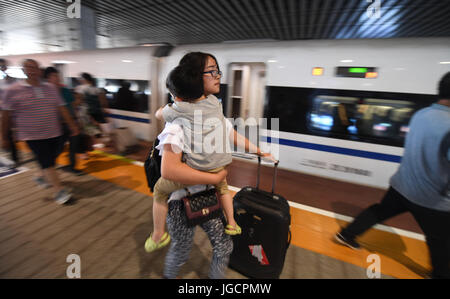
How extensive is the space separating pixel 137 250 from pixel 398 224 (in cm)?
334

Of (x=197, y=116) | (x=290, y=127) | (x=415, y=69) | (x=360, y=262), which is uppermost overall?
(x=415, y=69)

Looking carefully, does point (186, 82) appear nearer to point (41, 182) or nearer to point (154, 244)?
point (154, 244)

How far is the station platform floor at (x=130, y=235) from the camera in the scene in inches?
76.5

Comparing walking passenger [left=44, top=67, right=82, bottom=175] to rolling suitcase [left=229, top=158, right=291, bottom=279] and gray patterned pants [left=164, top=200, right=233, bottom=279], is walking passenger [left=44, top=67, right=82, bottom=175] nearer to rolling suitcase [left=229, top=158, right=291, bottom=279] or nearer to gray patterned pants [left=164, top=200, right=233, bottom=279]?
gray patterned pants [left=164, top=200, right=233, bottom=279]

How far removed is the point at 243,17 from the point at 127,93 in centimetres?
536

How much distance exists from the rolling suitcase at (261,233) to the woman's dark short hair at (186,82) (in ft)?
2.76

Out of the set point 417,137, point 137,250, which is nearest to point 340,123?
point 417,137

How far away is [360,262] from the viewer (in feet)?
6.98

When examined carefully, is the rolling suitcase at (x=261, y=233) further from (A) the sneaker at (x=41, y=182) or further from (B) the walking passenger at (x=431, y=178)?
(A) the sneaker at (x=41, y=182)

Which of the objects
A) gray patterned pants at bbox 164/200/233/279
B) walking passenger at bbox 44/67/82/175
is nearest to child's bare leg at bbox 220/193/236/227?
gray patterned pants at bbox 164/200/233/279

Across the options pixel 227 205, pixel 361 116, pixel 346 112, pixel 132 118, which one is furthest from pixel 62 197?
pixel 361 116

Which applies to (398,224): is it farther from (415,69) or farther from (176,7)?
(176,7)

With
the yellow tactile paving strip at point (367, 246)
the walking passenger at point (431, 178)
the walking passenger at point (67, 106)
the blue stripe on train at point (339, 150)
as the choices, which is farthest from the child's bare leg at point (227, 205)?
the walking passenger at point (67, 106)

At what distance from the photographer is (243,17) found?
7.86m
